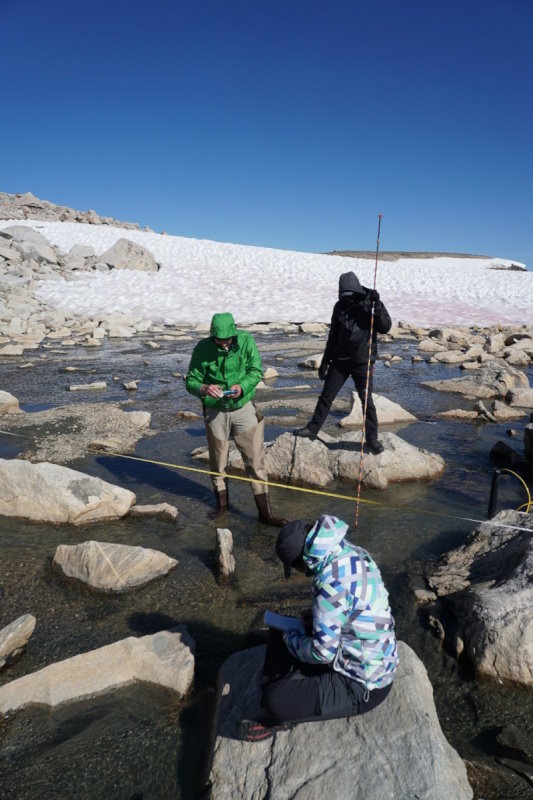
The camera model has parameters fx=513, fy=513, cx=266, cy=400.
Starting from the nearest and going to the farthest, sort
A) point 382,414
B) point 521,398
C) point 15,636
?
point 15,636 < point 382,414 < point 521,398

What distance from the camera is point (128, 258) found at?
3297cm

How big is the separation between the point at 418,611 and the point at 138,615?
2.27 meters

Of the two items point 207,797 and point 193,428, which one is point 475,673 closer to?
point 207,797

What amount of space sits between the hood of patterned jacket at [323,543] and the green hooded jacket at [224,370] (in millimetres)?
2784

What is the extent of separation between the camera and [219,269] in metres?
34.9

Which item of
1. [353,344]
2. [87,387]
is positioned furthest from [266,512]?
[87,387]

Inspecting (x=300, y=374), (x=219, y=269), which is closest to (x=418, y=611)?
(x=300, y=374)

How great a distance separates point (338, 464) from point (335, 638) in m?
4.25

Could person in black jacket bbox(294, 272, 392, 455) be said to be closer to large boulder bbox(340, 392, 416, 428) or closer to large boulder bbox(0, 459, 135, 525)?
large boulder bbox(340, 392, 416, 428)

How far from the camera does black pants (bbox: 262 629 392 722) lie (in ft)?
8.93

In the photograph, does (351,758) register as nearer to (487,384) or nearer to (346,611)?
(346,611)

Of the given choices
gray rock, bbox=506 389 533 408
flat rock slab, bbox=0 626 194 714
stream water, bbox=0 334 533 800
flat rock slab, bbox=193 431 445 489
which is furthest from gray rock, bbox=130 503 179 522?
gray rock, bbox=506 389 533 408

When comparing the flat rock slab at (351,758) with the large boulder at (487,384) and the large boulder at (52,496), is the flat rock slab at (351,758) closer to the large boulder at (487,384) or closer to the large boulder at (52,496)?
the large boulder at (52,496)

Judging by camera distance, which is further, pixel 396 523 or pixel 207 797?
pixel 396 523
